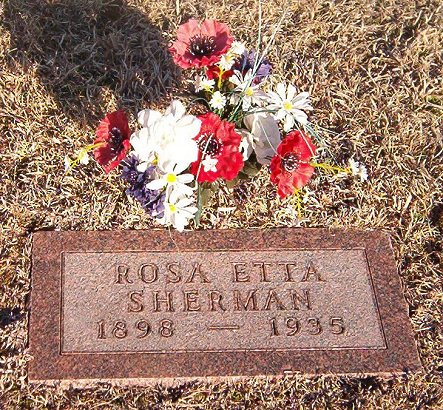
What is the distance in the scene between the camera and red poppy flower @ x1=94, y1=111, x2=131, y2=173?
1.92 metres

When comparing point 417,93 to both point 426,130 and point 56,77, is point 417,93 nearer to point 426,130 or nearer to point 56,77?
point 426,130

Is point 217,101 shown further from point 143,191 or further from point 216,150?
point 143,191

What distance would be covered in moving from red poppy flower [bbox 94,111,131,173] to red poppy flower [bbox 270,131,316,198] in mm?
446

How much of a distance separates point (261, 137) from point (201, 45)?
0.33 metres

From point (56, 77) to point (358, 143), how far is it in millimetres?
1313

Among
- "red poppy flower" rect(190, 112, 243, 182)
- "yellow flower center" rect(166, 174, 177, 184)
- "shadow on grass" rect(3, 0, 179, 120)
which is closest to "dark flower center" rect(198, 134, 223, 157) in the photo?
"red poppy flower" rect(190, 112, 243, 182)

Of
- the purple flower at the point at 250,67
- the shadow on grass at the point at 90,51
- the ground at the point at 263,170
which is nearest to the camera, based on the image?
the purple flower at the point at 250,67

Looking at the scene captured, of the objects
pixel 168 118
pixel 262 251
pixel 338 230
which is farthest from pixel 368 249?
pixel 168 118

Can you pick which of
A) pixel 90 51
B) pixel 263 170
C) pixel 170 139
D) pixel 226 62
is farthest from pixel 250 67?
pixel 90 51

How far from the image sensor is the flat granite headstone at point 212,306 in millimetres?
2189

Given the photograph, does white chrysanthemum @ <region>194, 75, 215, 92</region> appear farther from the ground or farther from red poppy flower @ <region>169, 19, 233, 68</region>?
the ground

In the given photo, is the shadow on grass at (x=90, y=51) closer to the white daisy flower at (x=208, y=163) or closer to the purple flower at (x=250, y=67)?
the purple flower at (x=250, y=67)

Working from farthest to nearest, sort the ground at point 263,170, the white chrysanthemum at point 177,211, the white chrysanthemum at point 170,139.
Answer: the ground at point 263,170
the white chrysanthemum at point 177,211
the white chrysanthemum at point 170,139

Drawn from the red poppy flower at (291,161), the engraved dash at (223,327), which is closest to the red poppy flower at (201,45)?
the red poppy flower at (291,161)
